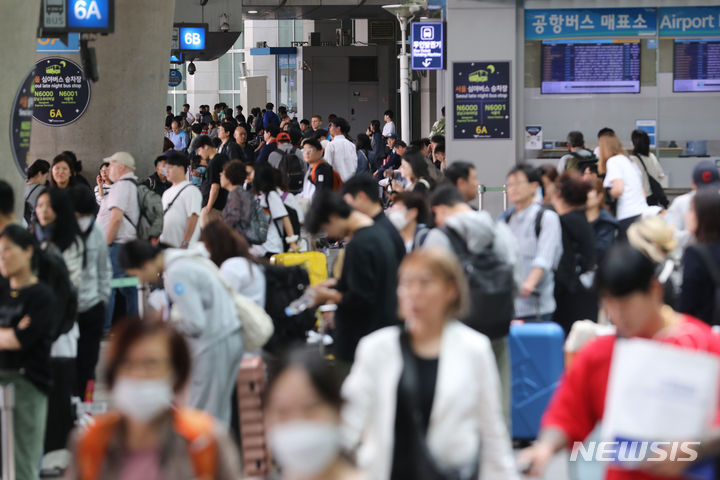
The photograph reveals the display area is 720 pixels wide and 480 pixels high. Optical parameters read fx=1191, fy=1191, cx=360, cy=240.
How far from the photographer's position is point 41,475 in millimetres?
7160

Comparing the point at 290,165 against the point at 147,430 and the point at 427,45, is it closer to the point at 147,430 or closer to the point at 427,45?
the point at 427,45

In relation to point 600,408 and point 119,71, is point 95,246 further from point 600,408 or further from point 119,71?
point 119,71

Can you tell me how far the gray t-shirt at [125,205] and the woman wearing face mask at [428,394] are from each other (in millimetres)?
7298

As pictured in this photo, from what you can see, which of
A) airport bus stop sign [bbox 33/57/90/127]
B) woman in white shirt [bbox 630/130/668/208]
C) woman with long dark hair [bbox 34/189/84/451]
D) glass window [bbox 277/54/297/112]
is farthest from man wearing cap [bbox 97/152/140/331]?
glass window [bbox 277/54/297/112]

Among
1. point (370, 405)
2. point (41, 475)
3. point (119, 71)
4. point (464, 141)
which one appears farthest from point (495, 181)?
point (370, 405)

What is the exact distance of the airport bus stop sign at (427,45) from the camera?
2058 centimetres

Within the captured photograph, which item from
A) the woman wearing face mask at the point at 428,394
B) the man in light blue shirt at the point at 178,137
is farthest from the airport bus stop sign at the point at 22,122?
the man in light blue shirt at the point at 178,137

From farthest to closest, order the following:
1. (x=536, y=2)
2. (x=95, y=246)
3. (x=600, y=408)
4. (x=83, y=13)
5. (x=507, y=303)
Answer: (x=536, y=2) → (x=83, y=13) → (x=95, y=246) → (x=507, y=303) → (x=600, y=408)

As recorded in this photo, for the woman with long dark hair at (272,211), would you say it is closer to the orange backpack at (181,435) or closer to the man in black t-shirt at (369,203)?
the man in black t-shirt at (369,203)

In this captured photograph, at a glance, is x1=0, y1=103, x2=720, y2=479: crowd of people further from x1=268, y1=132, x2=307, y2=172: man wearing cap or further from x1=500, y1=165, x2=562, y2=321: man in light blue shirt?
x1=268, y1=132, x2=307, y2=172: man wearing cap

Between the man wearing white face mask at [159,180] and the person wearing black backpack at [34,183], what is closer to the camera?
the person wearing black backpack at [34,183]

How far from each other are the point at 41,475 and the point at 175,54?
20016 millimetres

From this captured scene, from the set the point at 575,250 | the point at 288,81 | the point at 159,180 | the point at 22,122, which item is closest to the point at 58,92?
the point at 159,180

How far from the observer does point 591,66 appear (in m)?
15.9
